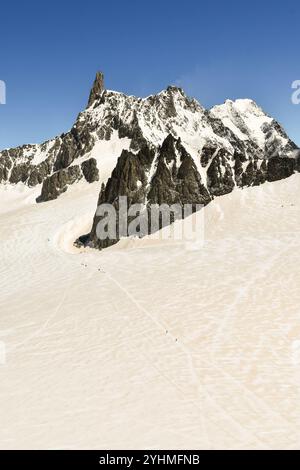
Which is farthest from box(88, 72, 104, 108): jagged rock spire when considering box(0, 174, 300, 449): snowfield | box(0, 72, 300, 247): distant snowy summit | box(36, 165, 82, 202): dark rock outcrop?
box(0, 174, 300, 449): snowfield

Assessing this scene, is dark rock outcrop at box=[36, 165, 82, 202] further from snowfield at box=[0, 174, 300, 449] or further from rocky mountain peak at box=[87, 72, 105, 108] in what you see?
snowfield at box=[0, 174, 300, 449]

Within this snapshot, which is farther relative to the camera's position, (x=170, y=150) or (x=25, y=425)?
(x=170, y=150)

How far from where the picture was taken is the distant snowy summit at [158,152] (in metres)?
43.6

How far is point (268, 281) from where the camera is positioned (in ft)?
66.3

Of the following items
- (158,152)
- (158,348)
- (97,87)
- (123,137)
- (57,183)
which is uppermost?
(97,87)

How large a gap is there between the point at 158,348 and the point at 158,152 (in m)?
36.0

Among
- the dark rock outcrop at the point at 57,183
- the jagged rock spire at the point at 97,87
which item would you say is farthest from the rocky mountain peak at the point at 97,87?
the dark rock outcrop at the point at 57,183

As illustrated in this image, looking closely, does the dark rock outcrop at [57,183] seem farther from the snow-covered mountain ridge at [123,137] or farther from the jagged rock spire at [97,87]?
the jagged rock spire at [97,87]

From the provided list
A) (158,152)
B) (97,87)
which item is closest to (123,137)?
(97,87)

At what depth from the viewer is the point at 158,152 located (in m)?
47.6

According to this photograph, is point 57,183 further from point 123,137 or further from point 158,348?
point 158,348
